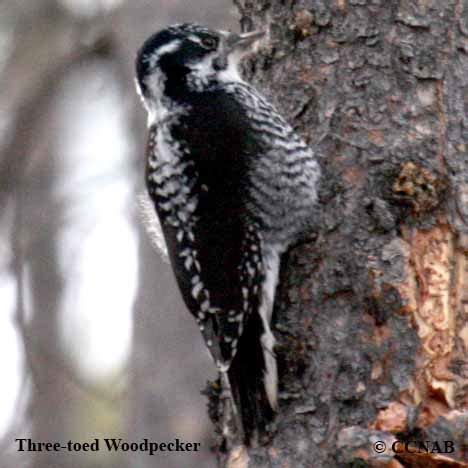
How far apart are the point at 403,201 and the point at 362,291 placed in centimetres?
31

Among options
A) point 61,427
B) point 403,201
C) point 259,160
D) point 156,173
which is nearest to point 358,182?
point 403,201

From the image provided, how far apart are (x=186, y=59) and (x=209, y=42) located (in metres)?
0.12

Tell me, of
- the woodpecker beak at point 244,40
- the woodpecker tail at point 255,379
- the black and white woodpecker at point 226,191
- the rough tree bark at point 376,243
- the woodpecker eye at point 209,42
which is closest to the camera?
the rough tree bark at point 376,243

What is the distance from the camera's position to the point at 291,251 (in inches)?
143

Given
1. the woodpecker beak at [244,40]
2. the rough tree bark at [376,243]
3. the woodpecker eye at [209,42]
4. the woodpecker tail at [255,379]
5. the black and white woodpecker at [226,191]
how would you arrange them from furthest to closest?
the woodpecker eye at [209,42] < the woodpecker beak at [244,40] < the black and white woodpecker at [226,191] < the woodpecker tail at [255,379] < the rough tree bark at [376,243]

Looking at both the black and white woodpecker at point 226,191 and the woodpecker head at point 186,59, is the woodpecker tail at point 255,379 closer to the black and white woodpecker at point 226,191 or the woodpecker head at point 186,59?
the black and white woodpecker at point 226,191

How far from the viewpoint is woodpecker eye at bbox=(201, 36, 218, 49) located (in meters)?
4.09

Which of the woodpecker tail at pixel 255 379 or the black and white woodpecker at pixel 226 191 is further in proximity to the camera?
the black and white woodpecker at pixel 226 191

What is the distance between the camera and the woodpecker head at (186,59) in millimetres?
3998

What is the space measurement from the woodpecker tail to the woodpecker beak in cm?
103

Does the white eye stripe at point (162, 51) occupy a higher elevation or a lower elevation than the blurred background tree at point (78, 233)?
higher

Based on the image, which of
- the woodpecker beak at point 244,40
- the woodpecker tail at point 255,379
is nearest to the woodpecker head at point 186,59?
the woodpecker beak at point 244,40

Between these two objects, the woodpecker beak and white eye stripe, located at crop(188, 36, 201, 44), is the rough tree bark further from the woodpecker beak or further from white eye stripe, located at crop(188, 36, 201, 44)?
white eye stripe, located at crop(188, 36, 201, 44)

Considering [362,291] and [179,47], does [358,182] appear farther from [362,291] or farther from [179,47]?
[179,47]
